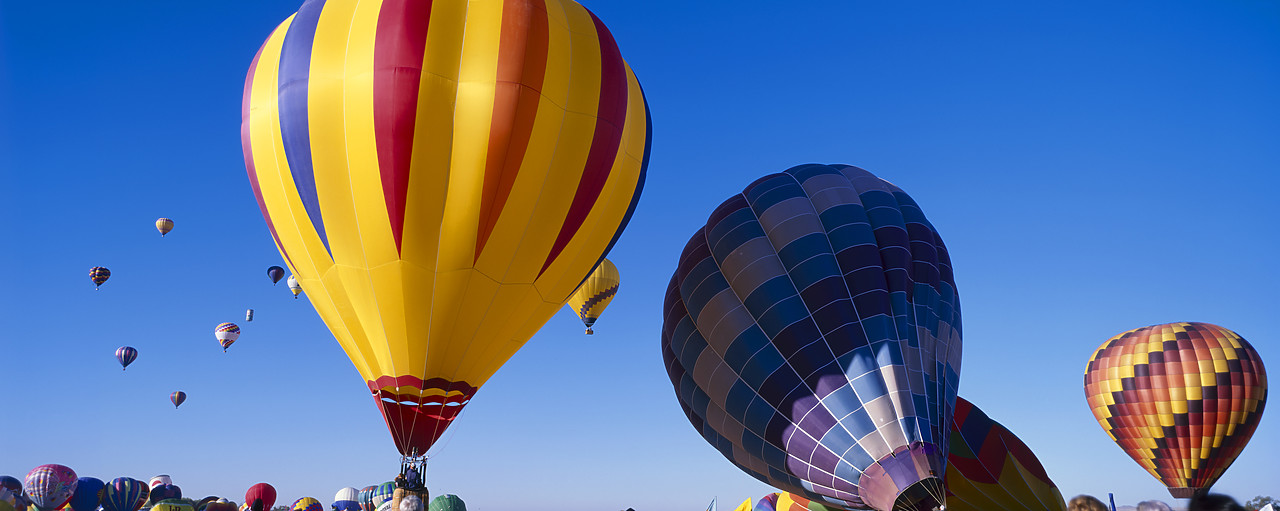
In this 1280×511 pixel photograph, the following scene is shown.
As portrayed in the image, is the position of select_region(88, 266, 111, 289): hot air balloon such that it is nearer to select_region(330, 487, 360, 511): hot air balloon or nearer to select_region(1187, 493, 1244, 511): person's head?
select_region(330, 487, 360, 511): hot air balloon

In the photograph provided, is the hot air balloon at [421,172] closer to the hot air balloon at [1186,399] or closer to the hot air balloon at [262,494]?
the hot air balloon at [1186,399]

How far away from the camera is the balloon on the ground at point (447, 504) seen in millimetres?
26297

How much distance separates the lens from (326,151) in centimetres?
855

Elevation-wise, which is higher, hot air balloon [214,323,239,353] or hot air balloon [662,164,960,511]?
hot air balloon [214,323,239,353]

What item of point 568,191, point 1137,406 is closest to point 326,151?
point 568,191

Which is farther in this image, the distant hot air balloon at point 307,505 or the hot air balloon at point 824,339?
the distant hot air balloon at point 307,505

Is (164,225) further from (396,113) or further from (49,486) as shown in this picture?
(396,113)

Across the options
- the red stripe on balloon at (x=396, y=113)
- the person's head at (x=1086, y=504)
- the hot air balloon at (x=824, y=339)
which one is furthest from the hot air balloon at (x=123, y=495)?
the person's head at (x=1086, y=504)

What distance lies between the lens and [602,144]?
947 centimetres

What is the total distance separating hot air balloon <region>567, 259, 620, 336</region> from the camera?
75.7ft

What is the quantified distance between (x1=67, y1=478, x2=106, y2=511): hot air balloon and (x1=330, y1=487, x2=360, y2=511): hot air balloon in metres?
9.06

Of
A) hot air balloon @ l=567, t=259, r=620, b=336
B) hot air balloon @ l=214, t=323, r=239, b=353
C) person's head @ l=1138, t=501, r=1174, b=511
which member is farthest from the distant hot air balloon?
person's head @ l=1138, t=501, r=1174, b=511

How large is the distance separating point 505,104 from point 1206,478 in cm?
1776

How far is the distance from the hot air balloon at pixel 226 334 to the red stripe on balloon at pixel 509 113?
79.5 feet
